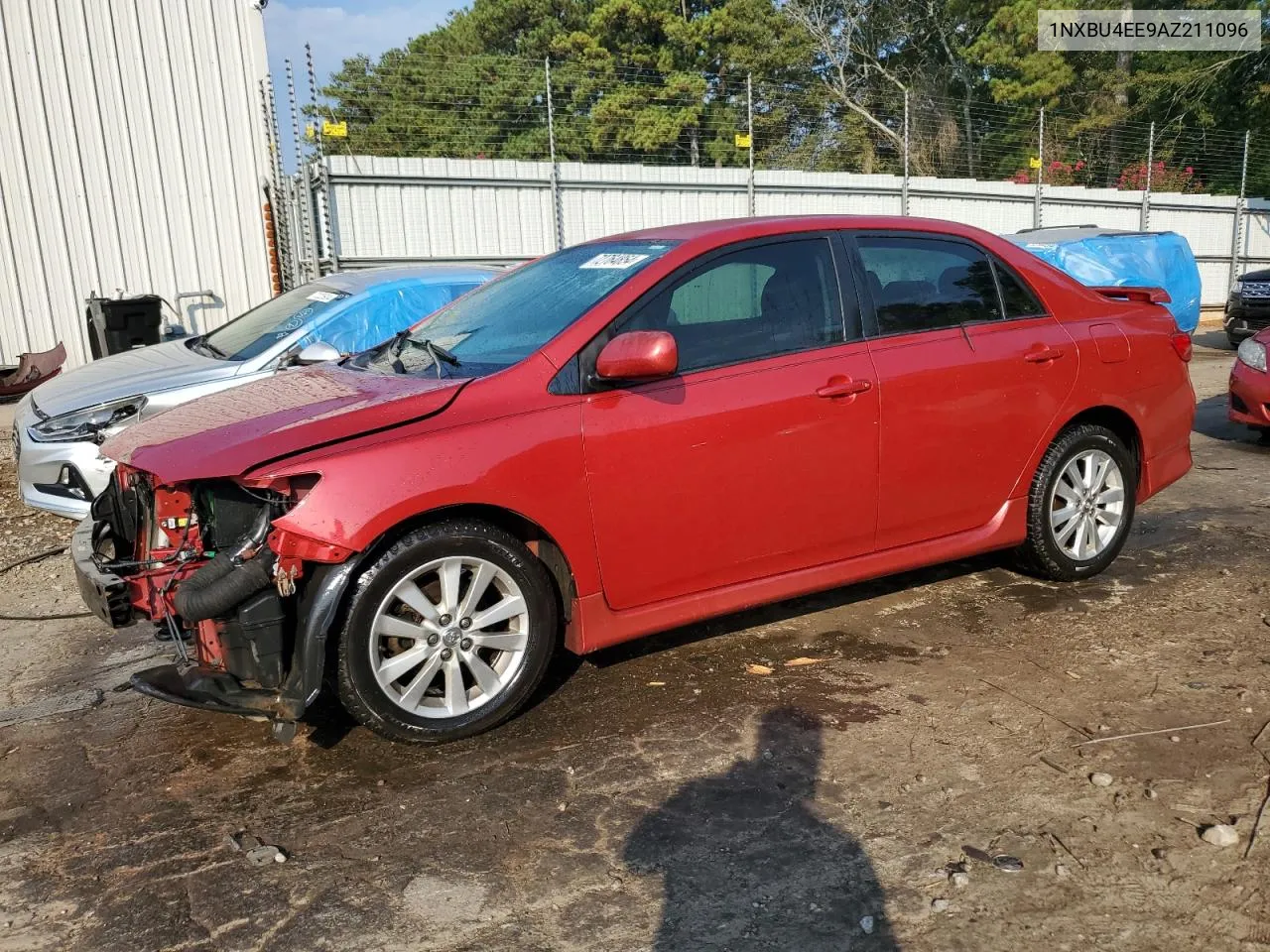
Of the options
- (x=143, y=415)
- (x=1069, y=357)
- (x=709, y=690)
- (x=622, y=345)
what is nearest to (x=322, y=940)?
(x=709, y=690)

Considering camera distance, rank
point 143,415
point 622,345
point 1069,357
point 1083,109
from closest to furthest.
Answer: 1. point 622,345
2. point 1069,357
3. point 143,415
4. point 1083,109

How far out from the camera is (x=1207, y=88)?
3009cm

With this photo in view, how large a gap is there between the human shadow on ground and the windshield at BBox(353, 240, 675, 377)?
1.60 m

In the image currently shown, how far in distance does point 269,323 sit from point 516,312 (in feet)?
12.0

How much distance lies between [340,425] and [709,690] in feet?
5.37

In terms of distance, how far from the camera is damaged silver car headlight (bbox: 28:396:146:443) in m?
5.65

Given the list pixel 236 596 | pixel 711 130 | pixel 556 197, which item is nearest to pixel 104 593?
pixel 236 596

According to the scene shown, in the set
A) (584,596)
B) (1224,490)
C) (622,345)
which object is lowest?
(1224,490)

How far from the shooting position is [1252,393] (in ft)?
25.0

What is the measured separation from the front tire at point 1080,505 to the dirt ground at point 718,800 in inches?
11.8

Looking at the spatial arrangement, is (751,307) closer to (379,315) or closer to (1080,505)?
(1080,505)

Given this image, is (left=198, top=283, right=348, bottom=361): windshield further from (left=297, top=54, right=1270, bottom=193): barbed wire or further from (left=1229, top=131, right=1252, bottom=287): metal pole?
(left=1229, top=131, right=1252, bottom=287): metal pole

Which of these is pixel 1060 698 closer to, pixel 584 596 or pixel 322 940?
pixel 584 596

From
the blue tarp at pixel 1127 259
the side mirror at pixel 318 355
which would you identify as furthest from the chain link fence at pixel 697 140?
the side mirror at pixel 318 355
